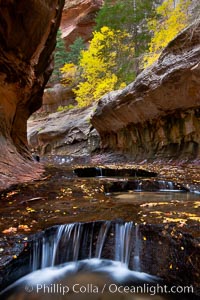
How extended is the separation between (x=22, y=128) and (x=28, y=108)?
1.09m

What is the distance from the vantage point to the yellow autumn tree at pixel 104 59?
70.0ft

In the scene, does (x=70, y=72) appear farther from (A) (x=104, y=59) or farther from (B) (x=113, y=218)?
(B) (x=113, y=218)

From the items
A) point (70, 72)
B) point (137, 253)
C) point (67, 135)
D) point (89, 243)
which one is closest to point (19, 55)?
point (89, 243)

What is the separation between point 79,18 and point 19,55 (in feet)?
110

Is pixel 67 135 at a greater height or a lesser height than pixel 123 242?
greater

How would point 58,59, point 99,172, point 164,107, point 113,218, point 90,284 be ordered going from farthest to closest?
1. point 58,59
2. point 164,107
3. point 99,172
4. point 113,218
5. point 90,284

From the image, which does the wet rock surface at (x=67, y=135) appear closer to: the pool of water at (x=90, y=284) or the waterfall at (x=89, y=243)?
the waterfall at (x=89, y=243)

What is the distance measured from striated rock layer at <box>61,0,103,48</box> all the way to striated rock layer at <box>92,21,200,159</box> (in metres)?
25.1

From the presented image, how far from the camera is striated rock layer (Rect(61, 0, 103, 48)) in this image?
119ft

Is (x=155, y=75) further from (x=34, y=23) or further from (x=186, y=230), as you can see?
(x=186, y=230)

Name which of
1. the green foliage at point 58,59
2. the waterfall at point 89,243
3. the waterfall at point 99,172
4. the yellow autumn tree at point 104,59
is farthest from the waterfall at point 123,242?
the green foliage at point 58,59

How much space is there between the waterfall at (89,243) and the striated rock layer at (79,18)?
124ft

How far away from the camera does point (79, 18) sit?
37094 mm

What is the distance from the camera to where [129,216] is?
168 inches
